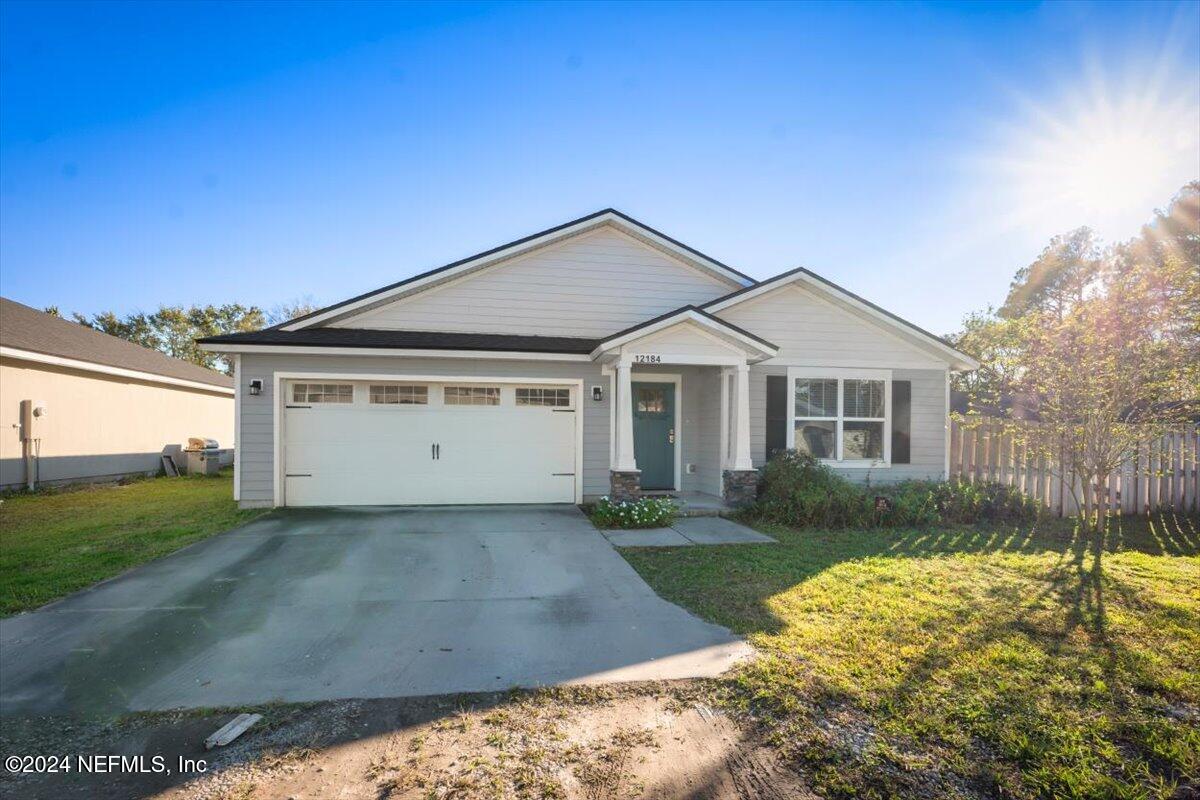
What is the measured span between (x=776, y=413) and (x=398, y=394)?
23.3 ft

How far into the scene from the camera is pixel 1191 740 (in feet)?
9.55

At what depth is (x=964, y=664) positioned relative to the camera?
3.75m

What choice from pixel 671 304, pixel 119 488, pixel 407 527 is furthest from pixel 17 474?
pixel 671 304

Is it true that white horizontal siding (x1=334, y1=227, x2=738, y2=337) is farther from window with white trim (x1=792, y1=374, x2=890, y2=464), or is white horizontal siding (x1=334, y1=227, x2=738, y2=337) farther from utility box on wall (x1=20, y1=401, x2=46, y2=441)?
utility box on wall (x1=20, y1=401, x2=46, y2=441)

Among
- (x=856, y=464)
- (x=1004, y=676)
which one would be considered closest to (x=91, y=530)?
(x=1004, y=676)

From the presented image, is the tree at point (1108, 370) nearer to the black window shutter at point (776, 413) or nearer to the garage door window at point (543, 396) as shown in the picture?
the black window shutter at point (776, 413)

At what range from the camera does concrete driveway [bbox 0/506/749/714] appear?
3520mm

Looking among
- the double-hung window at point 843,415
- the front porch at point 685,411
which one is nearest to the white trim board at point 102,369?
the front porch at point 685,411

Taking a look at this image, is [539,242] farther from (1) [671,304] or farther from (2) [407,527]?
(2) [407,527]

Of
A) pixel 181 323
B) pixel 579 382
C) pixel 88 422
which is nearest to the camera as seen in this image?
pixel 579 382

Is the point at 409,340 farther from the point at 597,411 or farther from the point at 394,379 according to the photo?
the point at 597,411

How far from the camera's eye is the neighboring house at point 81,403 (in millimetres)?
11766

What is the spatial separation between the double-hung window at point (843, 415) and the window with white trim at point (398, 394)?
6.96 m

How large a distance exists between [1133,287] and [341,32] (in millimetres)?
12460
